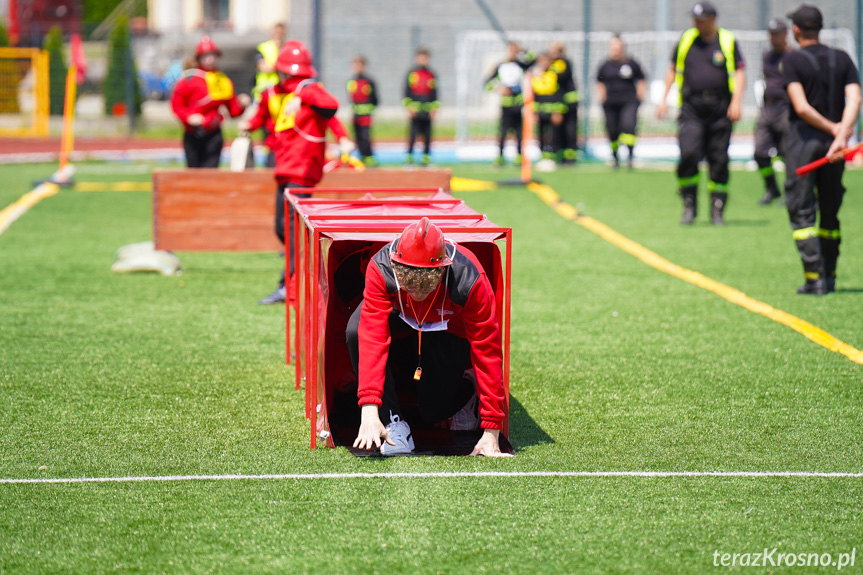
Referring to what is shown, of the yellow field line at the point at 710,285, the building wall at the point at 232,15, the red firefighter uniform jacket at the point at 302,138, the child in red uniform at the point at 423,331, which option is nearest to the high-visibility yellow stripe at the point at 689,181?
the yellow field line at the point at 710,285

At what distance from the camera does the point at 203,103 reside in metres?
11.7

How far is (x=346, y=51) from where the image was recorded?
109 feet

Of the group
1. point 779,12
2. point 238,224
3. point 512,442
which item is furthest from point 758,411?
point 779,12

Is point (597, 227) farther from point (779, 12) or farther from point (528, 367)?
point (779, 12)

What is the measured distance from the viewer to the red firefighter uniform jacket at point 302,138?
25.8 ft

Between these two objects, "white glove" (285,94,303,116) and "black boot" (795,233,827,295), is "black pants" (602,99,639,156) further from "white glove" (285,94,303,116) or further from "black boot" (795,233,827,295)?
"white glove" (285,94,303,116)

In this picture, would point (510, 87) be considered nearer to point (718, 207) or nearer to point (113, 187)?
point (113, 187)

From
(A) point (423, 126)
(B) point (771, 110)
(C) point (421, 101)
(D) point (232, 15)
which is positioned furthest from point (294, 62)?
(D) point (232, 15)

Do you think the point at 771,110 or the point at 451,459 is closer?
the point at 451,459

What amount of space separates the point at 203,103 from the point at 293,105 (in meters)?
4.01

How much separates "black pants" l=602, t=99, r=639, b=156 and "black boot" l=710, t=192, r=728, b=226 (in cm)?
738

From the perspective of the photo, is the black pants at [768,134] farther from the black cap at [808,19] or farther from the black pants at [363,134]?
the black pants at [363,134]

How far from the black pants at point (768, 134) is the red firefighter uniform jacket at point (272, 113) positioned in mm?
6719

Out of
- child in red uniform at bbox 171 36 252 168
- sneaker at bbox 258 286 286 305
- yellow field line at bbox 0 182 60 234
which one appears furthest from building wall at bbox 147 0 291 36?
sneaker at bbox 258 286 286 305
